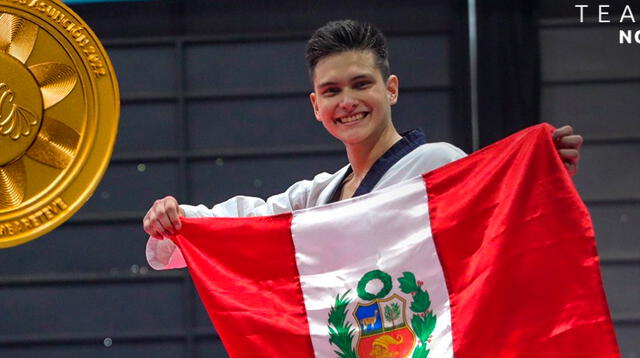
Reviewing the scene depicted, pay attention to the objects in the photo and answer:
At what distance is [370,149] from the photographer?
262 centimetres

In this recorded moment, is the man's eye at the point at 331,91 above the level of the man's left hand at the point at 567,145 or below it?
above

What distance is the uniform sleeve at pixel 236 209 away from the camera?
8.89 feet

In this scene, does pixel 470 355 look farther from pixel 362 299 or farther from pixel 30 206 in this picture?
pixel 30 206

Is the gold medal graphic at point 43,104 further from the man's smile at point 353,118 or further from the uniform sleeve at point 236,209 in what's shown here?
the man's smile at point 353,118

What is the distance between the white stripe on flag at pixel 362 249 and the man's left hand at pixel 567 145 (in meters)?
0.35

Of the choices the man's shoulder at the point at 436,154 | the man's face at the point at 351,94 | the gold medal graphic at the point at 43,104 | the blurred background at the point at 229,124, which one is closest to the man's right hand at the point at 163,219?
the man's face at the point at 351,94

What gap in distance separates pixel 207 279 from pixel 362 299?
0.43 meters

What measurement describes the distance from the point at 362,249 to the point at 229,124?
2672 millimetres

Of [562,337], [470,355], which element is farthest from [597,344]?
[470,355]

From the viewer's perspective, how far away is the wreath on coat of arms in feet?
7.85

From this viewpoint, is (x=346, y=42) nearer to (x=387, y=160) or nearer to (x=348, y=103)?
(x=348, y=103)

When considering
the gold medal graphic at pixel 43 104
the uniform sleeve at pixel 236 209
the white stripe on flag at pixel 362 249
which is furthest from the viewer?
the gold medal graphic at pixel 43 104

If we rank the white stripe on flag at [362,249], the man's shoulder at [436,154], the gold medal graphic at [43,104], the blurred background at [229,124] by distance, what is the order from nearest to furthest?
the white stripe on flag at [362,249] → the man's shoulder at [436,154] → the gold medal graphic at [43,104] → the blurred background at [229,124]

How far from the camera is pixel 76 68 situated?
4.41 meters
